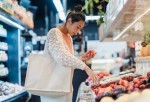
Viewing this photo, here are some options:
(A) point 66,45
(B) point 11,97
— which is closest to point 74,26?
(A) point 66,45

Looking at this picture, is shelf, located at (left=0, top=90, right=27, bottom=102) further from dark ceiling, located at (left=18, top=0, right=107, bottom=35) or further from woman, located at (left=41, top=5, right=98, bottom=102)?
dark ceiling, located at (left=18, top=0, right=107, bottom=35)

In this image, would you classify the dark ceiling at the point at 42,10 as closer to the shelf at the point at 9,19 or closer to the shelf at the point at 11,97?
the shelf at the point at 9,19

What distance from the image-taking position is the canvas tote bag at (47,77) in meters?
2.97

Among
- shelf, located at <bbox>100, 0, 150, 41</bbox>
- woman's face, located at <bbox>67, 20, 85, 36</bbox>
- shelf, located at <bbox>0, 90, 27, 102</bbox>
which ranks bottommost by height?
shelf, located at <bbox>0, 90, 27, 102</bbox>

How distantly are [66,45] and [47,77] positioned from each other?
0.39 metres

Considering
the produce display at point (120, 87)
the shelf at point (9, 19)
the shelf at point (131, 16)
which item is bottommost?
the produce display at point (120, 87)

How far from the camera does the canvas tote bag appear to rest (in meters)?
2.97

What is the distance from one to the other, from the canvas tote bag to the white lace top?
101mm

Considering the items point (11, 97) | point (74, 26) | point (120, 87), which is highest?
point (74, 26)

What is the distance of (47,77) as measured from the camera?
302cm

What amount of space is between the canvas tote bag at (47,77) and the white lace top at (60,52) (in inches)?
4.0

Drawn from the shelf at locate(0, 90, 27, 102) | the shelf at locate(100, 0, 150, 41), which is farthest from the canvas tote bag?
the shelf at locate(0, 90, 27, 102)

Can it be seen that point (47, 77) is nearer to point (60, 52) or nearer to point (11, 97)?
point (60, 52)

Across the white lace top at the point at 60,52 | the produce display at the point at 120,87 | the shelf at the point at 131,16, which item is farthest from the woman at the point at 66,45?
A: the shelf at the point at 131,16
